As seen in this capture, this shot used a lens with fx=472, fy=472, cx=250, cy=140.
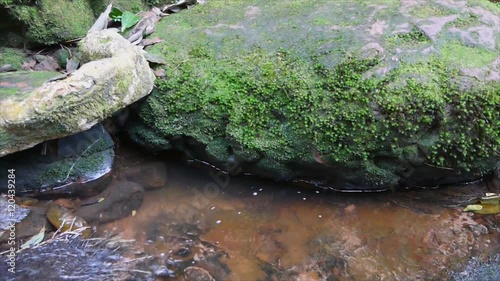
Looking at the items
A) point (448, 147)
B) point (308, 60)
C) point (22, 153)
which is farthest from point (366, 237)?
point (22, 153)

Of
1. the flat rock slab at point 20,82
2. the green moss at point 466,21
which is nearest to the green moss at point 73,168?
the flat rock slab at point 20,82

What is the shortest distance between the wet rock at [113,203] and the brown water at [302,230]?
7 centimetres

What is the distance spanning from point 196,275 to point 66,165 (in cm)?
134

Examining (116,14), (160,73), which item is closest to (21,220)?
(160,73)

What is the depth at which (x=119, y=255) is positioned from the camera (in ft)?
10.1

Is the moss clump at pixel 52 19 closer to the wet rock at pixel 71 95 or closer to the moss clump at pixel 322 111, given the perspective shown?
the wet rock at pixel 71 95

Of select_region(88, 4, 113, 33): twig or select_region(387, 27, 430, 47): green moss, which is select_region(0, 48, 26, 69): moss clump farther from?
select_region(387, 27, 430, 47): green moss

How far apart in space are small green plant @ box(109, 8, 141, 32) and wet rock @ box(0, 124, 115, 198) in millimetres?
845

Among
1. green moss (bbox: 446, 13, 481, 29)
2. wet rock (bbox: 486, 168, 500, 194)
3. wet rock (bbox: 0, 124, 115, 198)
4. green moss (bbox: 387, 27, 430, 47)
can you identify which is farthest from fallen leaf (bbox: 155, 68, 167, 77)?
wet rock (bbox: 486, 168, 500, 194)

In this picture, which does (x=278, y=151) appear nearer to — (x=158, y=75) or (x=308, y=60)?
(x=308, y=60)

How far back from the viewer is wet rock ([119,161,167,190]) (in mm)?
3627

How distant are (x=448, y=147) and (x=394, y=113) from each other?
484 mm

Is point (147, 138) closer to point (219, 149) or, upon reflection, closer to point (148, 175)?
point (148, 175)

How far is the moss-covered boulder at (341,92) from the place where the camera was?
3031mm
